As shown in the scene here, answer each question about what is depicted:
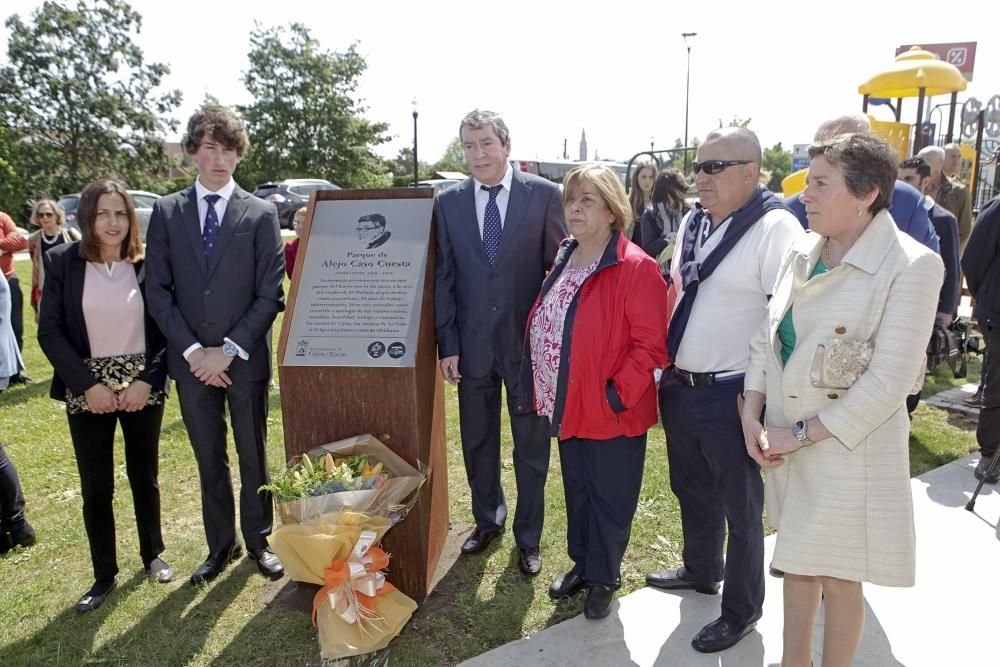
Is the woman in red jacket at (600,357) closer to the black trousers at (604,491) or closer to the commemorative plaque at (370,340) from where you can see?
the black trousers at (604,491)

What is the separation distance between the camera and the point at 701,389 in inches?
102

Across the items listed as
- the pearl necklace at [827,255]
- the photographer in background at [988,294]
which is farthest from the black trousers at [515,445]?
the photographer in background at [988,294]

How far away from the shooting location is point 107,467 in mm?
3176

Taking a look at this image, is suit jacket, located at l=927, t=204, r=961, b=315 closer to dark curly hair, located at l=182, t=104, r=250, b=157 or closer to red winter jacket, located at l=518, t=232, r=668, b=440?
red winter jacket, located at l=518, t=232, r=668, b=440

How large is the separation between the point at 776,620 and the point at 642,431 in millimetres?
981

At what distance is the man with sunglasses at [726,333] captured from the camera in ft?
A: 8.12

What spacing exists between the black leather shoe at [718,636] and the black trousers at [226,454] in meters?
2.11

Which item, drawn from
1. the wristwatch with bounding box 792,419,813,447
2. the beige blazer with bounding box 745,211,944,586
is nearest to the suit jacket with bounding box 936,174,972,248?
the beige blazer with bounding box 745,211,944,586

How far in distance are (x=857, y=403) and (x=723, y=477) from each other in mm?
799

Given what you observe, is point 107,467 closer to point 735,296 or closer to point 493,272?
point 493,272

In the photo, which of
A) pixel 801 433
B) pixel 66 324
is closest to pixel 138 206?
pixel 66 324

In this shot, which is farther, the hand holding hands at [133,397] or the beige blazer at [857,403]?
the hand holding hands at [133,397]

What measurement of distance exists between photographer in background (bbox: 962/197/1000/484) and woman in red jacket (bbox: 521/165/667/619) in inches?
107

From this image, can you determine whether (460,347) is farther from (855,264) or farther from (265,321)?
(855,264)
